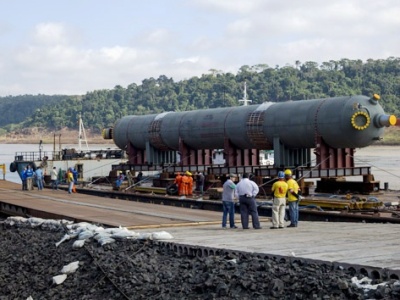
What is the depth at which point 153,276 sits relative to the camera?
45.9 ft

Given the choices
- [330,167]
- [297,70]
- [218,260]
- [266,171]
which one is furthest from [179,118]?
[297,70]

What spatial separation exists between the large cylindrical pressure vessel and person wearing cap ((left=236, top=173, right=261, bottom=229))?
43.6 ft

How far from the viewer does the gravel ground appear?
11.2 meters

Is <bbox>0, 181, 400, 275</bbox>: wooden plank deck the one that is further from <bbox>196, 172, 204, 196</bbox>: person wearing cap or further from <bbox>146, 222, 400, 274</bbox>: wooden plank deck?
<bbox>196, 172, 204, 196</bbox>: person wearing cap

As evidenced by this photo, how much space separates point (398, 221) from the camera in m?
21.2

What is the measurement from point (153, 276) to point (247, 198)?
4835mm

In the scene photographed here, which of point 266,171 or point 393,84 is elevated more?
point 393,84

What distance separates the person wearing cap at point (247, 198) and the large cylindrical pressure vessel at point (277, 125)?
13.3 m

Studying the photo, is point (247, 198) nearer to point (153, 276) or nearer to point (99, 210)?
point (153, 276)

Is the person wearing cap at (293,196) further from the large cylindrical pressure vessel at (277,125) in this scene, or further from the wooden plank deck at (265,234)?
the large cylindrical pressure vessel at (277,125)

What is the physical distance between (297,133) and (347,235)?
16749mm

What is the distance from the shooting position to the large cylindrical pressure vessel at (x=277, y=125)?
101 feet

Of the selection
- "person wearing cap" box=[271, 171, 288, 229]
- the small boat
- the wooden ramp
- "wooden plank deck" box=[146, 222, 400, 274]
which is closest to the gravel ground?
"wooden plank deck" box=[146, 222, 400, 274]

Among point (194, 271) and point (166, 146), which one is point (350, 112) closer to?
point (166, 146)
